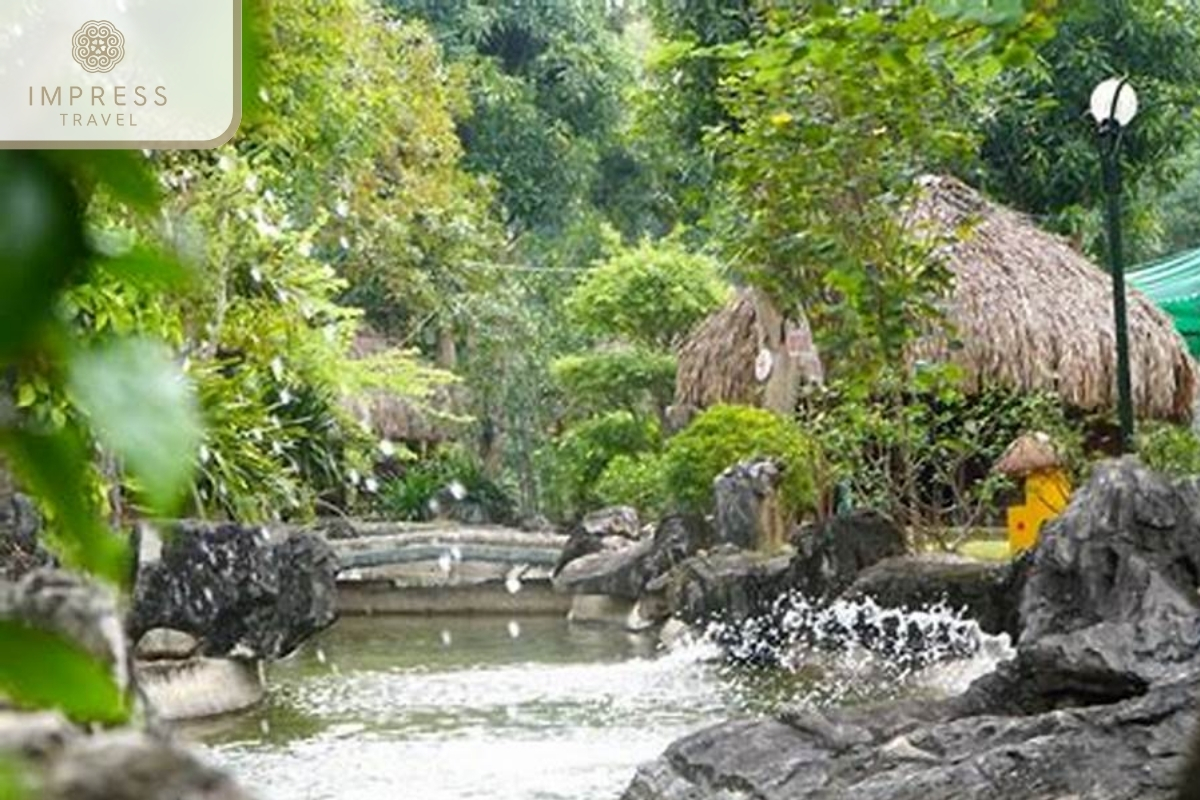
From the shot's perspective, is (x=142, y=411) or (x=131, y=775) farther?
(x=131, y=775)

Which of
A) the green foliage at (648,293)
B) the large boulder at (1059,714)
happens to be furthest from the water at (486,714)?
the green foliage at (648,293)

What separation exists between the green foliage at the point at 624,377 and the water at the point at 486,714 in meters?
5.75

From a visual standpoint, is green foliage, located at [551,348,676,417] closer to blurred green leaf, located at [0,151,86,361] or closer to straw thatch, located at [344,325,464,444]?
straw thatch, located at [344,325,464,444]

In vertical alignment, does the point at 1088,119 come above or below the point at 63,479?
above

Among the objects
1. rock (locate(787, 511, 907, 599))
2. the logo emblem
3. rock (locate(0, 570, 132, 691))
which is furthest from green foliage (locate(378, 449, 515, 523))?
the logo emblem

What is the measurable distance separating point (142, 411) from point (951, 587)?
8.52 m

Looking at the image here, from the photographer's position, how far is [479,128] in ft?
76.8

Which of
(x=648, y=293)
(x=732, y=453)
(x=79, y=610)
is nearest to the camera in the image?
(x=79, y=610)

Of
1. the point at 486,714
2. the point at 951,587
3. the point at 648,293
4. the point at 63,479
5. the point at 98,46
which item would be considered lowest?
the point at 486,714

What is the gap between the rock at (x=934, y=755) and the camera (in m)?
4.02

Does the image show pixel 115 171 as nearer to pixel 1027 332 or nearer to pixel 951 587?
pixel 951 587

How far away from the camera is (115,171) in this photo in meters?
0.40

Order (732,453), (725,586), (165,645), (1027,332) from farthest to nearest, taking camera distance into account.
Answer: (1027,332) < (732,453) < (725,586) < (165,645)

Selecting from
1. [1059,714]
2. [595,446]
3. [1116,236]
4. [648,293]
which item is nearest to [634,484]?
[595,446]
